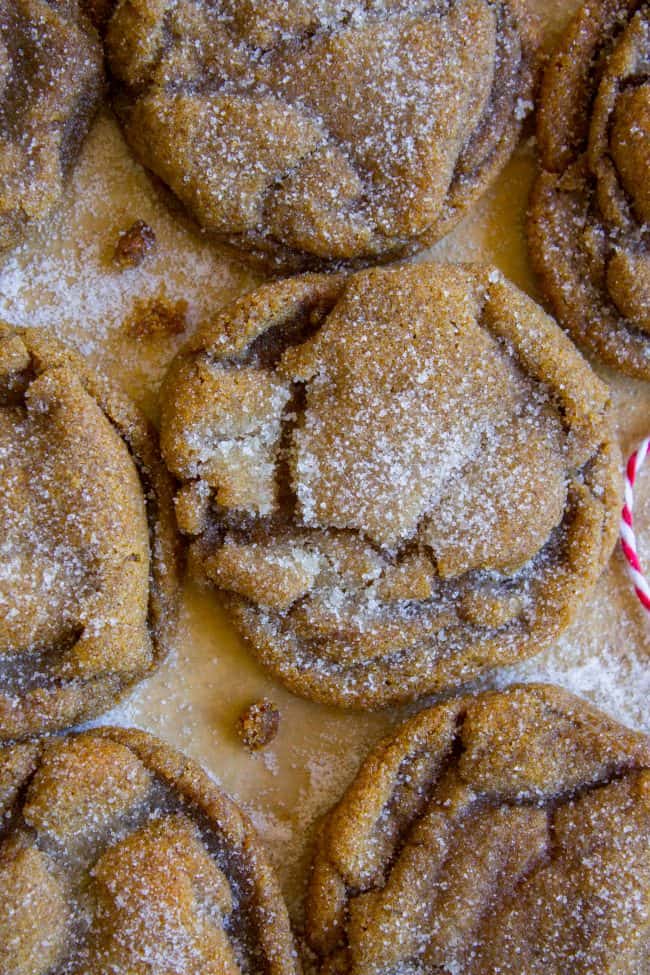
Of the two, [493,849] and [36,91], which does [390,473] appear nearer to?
[493,849]

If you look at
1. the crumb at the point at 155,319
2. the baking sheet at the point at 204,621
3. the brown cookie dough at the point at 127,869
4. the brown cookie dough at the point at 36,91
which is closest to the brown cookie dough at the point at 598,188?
the baking sheet at the point at 204,621

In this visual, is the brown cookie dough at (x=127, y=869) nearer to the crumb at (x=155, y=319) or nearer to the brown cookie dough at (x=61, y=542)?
the brown cookie dough at (x=61, y=542)

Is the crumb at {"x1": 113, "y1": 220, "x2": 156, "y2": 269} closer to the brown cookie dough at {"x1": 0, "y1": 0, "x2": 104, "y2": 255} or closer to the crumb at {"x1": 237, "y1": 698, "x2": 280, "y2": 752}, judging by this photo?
the brown cookie dough at {"x1": 0, "y1": 0, "x2": 104, "y2": 255}

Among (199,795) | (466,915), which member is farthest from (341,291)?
(466,915)

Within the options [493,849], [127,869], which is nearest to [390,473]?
[493,849]

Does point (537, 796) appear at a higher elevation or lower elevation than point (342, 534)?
lower

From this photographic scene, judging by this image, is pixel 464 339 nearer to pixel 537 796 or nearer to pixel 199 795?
pixel 537 796
